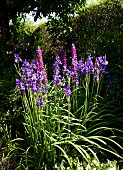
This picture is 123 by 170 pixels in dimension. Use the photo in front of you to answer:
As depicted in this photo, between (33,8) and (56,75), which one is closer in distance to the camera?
(56,75)

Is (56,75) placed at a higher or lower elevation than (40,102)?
higher

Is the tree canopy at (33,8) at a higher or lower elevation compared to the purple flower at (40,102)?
higher

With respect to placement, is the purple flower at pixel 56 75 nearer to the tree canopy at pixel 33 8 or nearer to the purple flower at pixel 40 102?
the purple flower at pixel 40 102

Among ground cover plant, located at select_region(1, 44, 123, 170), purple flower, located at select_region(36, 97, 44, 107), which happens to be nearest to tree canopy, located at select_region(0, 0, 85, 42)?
ground cover plant, located at select_region(1, 44, 123, 170)

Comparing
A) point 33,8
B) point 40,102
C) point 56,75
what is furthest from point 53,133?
point 33,8

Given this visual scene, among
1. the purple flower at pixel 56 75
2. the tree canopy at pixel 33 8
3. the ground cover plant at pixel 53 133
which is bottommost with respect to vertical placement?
the ground cover plant at pixel 53 133

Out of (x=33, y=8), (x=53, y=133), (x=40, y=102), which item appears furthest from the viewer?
(x=33, y=8)

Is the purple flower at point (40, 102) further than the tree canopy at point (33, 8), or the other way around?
the tree canopy at point (33, 8)

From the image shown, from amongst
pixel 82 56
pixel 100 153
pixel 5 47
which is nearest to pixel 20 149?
pixel 100 153

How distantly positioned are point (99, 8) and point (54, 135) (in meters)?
3.91

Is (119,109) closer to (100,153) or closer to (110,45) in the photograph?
(100,153)

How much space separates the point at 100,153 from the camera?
3631 millimetres

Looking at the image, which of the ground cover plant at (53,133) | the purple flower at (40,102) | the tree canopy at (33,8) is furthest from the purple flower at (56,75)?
the tree canopy at (33,8)

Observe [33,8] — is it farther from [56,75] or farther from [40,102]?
[40,102]
